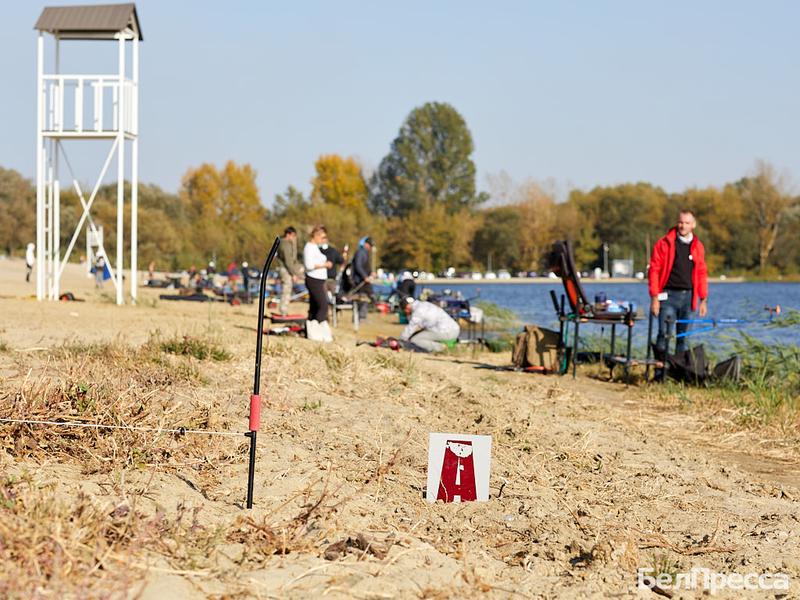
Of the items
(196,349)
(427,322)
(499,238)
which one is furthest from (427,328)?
(499,238)

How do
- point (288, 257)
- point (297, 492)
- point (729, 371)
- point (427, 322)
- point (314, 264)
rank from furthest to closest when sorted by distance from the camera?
1. point (288, 257)
2. point (427, 322)
3. point (314, 264)
4. point (729, 371)
5. point (297, 492)

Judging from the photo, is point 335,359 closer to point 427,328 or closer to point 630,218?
point 427,328

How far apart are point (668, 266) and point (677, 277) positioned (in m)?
0.16

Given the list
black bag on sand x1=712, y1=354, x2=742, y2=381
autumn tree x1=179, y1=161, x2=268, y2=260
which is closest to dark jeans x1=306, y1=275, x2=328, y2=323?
black bag on sand x1=712, y1=354, x2=742, y2=381

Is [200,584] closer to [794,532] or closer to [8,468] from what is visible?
[8,468]

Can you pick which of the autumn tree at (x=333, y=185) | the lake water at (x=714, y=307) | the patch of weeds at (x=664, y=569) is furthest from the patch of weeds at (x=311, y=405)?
the autumn tree at (x=333, y=185)

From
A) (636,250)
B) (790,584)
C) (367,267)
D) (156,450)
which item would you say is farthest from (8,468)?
(636,250)

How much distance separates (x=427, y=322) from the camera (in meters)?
14.8

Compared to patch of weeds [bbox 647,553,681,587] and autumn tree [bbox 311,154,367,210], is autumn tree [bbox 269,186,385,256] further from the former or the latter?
patch of weeds [bbox 647,553,681,587]

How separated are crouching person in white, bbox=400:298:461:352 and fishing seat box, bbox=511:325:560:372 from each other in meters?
2.31

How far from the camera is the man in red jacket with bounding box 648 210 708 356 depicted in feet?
38.6

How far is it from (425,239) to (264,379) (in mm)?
81017

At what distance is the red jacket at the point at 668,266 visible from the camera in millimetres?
11789

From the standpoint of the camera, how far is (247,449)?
612 centimetres
